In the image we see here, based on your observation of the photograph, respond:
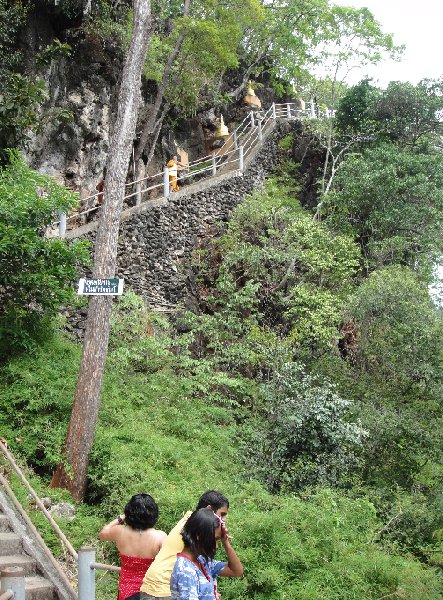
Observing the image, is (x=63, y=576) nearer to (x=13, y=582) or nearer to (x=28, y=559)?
(x=28, y=559)

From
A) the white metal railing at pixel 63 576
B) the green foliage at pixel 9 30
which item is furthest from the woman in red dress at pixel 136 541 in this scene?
the green foliage at pixel 9 30

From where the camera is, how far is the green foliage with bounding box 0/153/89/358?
376 inches

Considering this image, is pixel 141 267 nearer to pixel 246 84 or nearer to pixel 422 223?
pixel 422 223

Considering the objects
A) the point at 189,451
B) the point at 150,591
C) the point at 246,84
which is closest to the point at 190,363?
the point at 189,451

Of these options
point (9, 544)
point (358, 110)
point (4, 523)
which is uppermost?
point (358, 110)

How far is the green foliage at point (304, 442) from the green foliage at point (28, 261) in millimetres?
3711

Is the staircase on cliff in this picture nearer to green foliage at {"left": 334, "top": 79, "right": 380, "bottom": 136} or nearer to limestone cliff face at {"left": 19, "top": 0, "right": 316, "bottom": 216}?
limestone cliff face at {"left": 19, "top": 0, "right": 316, "bottom": 216}

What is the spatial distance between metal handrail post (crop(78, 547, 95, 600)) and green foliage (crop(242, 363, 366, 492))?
4703mm

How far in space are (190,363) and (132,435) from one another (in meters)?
3.08

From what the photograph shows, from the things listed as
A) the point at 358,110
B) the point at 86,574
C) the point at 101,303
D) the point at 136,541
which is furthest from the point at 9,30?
the point at 136,541

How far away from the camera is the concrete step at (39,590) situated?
5.27 meters

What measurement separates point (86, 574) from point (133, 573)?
1.77ft

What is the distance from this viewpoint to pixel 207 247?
15695mm

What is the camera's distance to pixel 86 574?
4402mm
